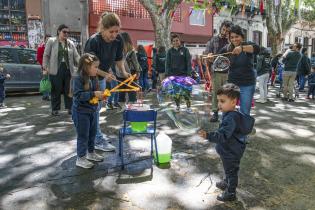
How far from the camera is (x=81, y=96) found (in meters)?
4.26

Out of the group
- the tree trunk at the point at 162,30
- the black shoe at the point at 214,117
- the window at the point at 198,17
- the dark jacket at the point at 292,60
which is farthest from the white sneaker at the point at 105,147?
the window at the point at 198,17

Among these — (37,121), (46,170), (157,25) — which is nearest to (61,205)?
(46,170)

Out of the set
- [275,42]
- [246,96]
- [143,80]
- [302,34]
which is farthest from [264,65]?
[302,34]

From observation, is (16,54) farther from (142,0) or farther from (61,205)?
(61,205)

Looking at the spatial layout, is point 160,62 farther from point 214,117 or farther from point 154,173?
point 154,173

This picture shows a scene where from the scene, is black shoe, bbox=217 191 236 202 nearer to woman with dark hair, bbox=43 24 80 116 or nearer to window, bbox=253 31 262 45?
woman with dark hair, bbox=43 24 80 116

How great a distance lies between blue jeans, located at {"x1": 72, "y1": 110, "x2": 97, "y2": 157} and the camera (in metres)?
4.42

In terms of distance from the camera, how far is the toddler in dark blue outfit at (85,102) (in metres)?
4.30

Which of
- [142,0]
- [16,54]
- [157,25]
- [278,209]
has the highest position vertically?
[142,0]

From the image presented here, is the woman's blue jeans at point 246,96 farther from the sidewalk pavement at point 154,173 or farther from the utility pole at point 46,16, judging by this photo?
the utility pole at point 46,16

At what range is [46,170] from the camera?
4.54 meters

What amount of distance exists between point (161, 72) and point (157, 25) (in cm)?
288

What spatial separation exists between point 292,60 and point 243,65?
17.7ft

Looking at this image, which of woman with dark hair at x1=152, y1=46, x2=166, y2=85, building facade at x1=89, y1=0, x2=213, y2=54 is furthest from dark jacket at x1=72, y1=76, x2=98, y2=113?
building facade at x1=89, y1=0, x2=213, y2=54
